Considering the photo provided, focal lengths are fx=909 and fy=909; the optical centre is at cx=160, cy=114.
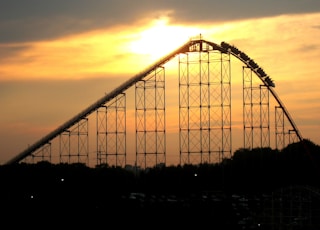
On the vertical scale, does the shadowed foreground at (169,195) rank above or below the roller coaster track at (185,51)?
below

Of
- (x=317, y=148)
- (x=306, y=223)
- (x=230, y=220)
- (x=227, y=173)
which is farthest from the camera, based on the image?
(x=317, y=148)

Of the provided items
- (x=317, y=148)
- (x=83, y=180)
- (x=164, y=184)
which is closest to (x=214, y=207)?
(x=164, y=184)

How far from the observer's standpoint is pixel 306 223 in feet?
146

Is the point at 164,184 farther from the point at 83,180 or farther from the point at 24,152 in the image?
the point at 24,152

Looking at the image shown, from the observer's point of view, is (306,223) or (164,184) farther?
(164,184)

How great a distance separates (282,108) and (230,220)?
6725 millimetres

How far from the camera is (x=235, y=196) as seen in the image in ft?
171

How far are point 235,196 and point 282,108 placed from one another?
624 centimetres

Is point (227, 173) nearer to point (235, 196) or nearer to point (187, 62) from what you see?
point (235, 196)

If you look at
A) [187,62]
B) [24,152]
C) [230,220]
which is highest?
[187,62]

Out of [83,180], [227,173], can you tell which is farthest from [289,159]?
[83,180]

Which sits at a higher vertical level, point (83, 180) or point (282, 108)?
point (282, 108)

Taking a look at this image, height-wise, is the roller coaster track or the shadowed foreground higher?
the roller coaster track

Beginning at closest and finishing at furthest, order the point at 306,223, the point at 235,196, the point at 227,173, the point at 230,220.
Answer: the point at 306,223, the point at 230,220, the point at 235,196, the point at 227,173
